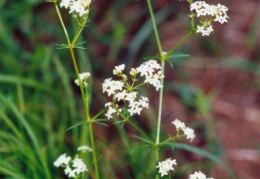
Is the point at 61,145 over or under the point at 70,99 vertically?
under

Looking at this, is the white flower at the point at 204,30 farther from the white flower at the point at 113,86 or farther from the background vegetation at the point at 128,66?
the background vegetation at the point at 128,66

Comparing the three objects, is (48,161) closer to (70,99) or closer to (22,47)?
(70,99)

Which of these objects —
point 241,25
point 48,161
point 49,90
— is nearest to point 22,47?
point 49,90

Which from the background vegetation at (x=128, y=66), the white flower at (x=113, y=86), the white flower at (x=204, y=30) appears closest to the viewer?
the white flower at (x=113, y=86)

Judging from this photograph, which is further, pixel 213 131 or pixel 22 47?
pixel 22 47

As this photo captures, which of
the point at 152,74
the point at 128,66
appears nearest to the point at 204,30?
the point at 152,74

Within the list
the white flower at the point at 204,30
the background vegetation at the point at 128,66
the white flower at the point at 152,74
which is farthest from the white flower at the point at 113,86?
the background vegetation at the point at 128,66

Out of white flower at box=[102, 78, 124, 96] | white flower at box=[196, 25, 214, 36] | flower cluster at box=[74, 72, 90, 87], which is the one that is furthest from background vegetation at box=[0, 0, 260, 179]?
white flower at box=[196, 25, 214, 36]

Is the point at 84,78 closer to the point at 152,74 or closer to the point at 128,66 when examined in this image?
the point at 152,74

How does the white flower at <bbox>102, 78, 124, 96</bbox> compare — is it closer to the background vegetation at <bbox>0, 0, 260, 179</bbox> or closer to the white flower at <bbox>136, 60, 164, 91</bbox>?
the white flower at <bbox>136, 60, 164, 91</bbox>
